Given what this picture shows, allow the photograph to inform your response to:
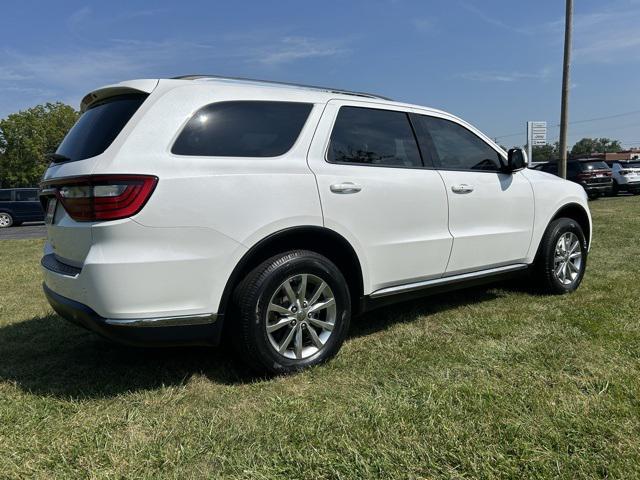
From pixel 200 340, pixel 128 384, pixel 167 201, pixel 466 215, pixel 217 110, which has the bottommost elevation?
pixel 128 384

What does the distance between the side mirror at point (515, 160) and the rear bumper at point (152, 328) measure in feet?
9.55

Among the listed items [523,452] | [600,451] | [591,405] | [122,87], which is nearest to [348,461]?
[523,452]

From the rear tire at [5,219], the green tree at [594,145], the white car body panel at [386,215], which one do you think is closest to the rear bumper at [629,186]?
the white car body panel at [386,215]

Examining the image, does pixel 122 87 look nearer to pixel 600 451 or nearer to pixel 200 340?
pixel 200 340

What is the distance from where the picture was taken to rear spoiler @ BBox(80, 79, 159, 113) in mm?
2839

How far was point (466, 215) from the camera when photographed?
156 inches

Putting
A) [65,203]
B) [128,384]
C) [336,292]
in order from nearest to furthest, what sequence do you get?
[65,203] → [128,384] → [336,292]

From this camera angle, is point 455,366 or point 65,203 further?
point 455,366

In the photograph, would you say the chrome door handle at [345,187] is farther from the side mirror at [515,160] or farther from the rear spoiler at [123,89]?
the side mirror at [515,160]

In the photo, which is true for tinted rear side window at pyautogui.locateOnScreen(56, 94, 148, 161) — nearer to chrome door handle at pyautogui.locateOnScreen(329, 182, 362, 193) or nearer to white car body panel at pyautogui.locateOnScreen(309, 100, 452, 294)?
white car body panel at pyautogui.locateOnScreen(309, 100, 452, 294)

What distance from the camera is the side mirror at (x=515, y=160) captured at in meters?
4.34

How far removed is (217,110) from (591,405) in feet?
8.24

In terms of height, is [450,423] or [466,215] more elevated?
[466,215]

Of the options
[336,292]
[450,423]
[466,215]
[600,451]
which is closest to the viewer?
[600,451]
